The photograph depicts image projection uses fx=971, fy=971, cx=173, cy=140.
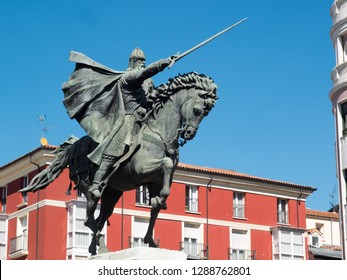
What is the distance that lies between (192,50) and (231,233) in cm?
5159

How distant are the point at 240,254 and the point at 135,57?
165 ft

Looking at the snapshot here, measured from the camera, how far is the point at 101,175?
1817 cm

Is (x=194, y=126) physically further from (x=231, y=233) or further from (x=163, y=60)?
(x=231, y=233)

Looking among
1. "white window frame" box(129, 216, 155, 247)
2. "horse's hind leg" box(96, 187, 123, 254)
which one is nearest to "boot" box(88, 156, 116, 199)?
"horse's hind leg" box(96, 187, 123, 254)

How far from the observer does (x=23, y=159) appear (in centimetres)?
6312

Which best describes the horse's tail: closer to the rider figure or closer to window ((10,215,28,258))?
the rider figure

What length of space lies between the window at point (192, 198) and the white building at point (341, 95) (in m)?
23.4

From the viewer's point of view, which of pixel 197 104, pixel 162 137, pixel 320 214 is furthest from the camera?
pixel 320 214

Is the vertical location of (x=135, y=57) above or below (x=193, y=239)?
Answer: below

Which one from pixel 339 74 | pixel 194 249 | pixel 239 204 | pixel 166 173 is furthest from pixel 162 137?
pixel 239 204

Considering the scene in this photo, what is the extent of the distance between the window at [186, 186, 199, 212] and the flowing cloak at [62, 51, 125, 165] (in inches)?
1898

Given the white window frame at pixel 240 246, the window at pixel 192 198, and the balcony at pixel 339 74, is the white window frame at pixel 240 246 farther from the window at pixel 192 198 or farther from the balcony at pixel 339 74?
the balcony at pixel 339 74

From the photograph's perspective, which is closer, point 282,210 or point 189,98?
point 189,98

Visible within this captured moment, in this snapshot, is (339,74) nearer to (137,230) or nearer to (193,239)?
(137,230)
